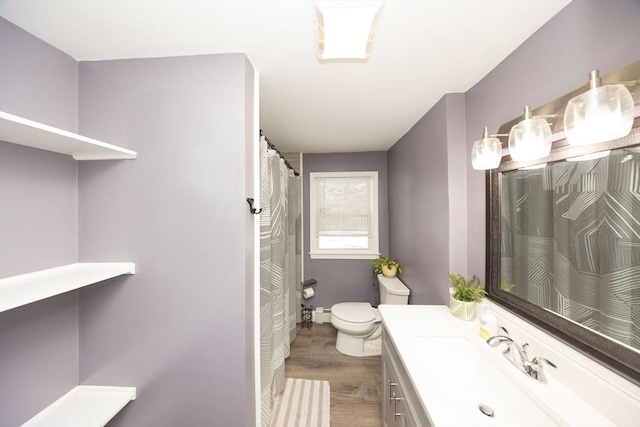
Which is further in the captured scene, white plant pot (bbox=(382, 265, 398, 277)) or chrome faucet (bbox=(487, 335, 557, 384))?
A: white plant pot (bbox=(382, 265, 398, 277))

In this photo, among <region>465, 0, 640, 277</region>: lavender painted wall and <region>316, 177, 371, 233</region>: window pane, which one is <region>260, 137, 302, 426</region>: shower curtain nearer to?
<region>316, 177, 371, 233</region>: window pane

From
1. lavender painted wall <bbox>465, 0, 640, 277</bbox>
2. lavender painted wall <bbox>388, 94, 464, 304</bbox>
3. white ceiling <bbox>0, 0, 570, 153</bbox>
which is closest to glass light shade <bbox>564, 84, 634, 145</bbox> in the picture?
lavender painted wall <bbox>465, 0, 640, 277</bbox>

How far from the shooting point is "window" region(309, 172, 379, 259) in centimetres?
312

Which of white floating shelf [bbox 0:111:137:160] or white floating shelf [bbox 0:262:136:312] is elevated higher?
white floating shelf [bbox 0:111:137:160]

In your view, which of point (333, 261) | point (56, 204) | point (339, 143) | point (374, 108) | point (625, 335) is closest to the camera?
point (625, 335)

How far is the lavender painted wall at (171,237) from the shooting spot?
1140mm

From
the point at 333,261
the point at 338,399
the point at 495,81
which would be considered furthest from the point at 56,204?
A: the point at 333,261

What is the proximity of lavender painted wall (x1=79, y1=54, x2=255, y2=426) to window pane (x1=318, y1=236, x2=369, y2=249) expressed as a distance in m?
2.05

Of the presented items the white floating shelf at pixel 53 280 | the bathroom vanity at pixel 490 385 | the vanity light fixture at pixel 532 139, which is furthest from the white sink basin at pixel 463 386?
the white floating shelf at pixel 53 280

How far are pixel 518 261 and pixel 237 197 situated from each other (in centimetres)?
142

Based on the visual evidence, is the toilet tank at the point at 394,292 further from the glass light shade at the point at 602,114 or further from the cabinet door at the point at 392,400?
the glass light shade at the point at 602,114

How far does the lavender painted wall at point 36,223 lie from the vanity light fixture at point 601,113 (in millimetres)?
1949

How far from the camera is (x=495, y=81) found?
4.11ft

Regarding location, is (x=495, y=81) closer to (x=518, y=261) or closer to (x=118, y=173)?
(x=518, y=261)
